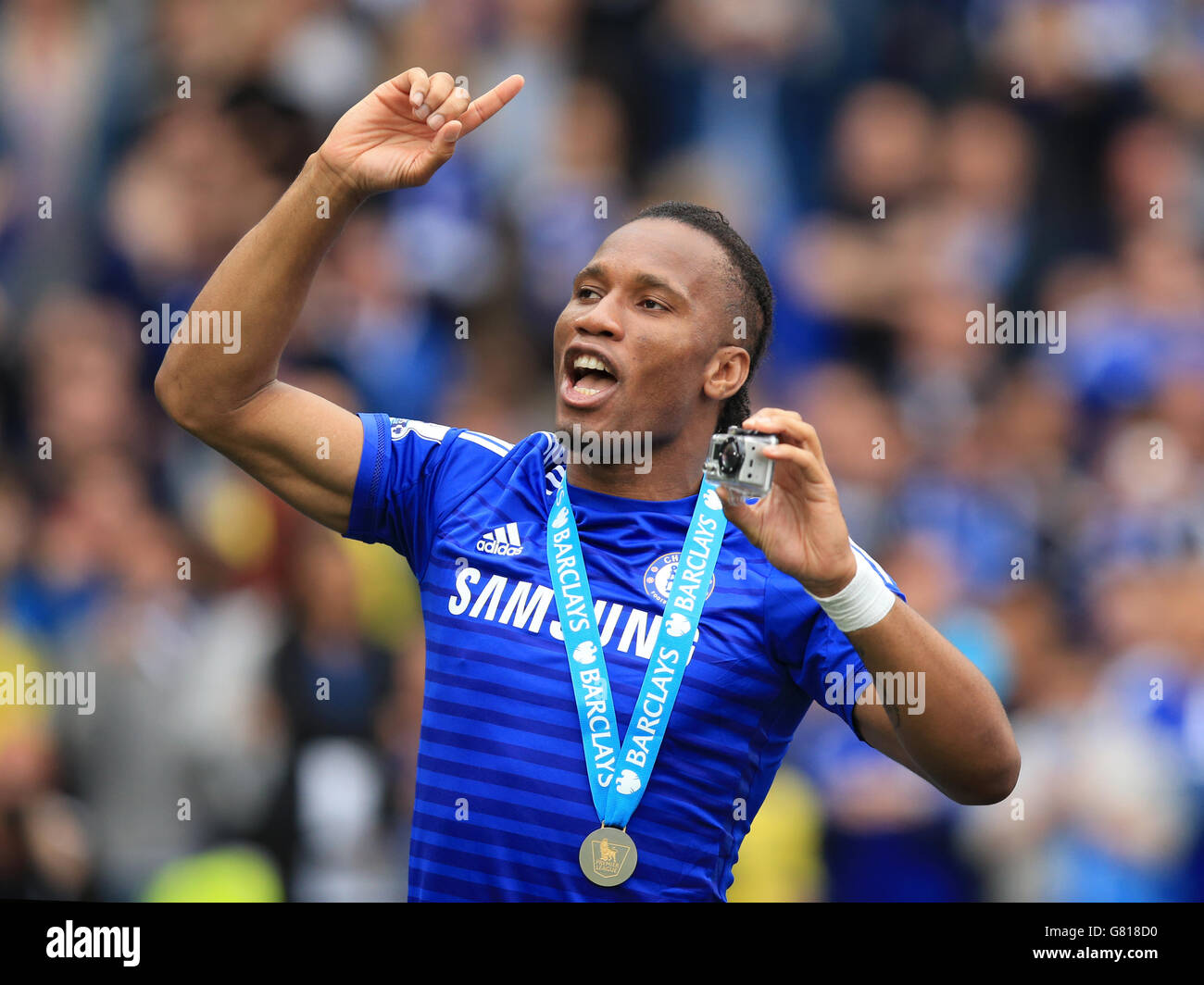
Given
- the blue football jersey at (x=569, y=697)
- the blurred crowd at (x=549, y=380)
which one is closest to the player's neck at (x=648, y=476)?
the blue football jersey at (x=569, y=697)

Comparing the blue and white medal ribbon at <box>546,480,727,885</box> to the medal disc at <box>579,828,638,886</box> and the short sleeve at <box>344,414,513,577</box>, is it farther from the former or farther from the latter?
the short sleeve at <box>344,414,513,577</box>

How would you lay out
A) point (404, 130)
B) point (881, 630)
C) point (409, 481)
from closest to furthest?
point (881, 630) → point (404, 130) → point (409, 481)

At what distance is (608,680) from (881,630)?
0.64 metres

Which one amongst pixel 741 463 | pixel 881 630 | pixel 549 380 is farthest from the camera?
pixel 549 380

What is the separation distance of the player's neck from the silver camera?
76 centimetres

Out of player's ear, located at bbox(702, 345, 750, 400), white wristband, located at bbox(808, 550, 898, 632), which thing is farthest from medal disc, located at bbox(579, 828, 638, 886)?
player's ear, located at bbox(702, 345, 750, 400)

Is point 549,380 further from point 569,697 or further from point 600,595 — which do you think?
point 569,697

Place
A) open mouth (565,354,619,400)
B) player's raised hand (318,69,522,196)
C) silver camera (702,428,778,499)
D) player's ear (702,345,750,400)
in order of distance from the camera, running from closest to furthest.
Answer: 1. silver camera (702,428,778,499)
2. player's raised hand (318,69,522,196)
3. open mouth (565,354,619,400)
4. player's ear (702,345,750,400)

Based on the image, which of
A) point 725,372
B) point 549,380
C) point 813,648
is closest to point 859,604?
point 813,648

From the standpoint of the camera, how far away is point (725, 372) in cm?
388

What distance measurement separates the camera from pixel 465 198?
24.9ft

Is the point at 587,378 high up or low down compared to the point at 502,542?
up

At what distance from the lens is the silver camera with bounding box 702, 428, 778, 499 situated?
297 cm

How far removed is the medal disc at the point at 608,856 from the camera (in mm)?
3266
